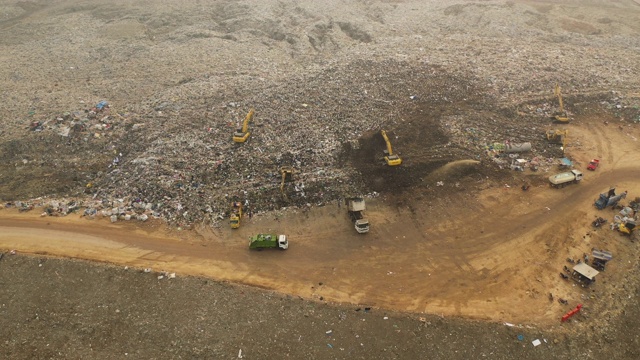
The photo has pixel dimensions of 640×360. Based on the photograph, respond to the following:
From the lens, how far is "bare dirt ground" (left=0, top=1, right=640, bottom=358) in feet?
47.4

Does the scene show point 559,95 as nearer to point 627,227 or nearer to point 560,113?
point 560,113

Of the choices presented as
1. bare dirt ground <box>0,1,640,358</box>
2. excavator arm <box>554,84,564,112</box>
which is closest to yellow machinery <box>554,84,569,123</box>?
excavator arm <box>554,84,564,112</box>

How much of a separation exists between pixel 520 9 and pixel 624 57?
11754 mm

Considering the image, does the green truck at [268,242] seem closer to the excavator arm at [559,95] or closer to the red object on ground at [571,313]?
the red object on ground at [571,313]

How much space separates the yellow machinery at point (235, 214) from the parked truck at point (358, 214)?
5.02 meters

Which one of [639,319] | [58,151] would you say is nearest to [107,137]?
[58,151]

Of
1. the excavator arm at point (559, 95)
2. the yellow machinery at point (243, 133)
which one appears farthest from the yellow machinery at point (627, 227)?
the yellow machinery at point (243, 133)

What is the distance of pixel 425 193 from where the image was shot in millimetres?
19547

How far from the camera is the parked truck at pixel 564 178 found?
19578mm

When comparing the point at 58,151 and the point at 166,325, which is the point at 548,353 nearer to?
the point at 166,325

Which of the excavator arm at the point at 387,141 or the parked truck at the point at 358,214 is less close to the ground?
the excavator arm at the point at 387,141

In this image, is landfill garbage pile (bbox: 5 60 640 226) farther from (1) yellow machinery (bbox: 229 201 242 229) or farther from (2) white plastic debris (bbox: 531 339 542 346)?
(2) white plastic debris (bbox: 531 339 542 346)

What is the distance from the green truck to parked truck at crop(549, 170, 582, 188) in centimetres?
1347

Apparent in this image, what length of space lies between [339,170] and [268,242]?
5.89m
